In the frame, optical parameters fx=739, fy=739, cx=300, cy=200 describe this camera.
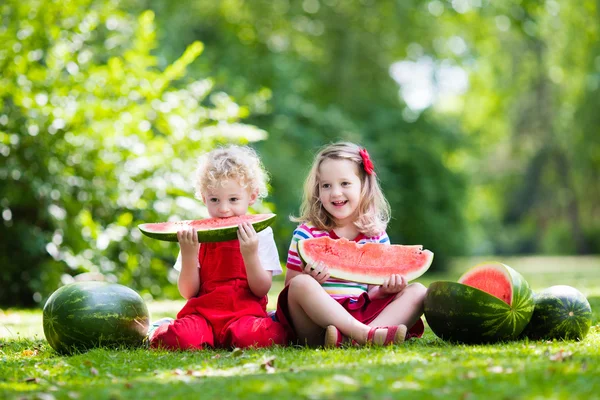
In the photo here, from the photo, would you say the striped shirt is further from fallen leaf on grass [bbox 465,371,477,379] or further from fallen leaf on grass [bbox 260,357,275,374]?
fallen leaf on grass [bbox 465,371,477,379]

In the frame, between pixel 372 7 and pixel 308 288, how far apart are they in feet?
49.5

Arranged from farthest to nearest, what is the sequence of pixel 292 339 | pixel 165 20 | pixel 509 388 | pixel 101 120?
pixel 165 20, pixel 101 120, pixel 292 339, pixel 509 388

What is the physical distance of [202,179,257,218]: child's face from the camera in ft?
16.7

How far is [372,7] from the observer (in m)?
18.7

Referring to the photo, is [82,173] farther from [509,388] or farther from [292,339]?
[509,388]

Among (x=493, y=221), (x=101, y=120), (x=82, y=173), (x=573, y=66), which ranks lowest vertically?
(x=493, y=221)

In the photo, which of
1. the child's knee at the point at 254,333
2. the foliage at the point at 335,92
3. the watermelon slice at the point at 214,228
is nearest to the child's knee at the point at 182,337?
the child's knee at the point at 254,333

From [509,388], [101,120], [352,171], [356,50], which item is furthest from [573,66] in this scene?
[509,388]

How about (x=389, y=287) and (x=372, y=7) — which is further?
(x=372, y=7)

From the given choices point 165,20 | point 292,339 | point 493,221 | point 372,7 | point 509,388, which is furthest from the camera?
point 493,221

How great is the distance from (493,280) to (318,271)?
1154mm

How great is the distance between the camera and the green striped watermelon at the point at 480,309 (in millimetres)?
4551

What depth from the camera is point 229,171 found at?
507cm

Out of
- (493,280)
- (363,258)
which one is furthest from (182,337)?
(493,280)
